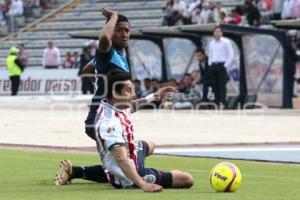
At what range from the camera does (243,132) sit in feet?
70.1

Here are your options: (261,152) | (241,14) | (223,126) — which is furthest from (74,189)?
(241,14)

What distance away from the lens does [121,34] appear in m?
11.1

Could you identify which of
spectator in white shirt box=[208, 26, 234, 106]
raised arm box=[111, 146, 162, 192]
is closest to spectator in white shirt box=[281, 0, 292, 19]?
spectator in white shirt box=[208, 26, 234, 106]

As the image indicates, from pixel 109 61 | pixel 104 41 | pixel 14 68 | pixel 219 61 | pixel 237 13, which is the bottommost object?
pixel 14 68

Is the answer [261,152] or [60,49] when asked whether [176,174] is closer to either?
[261,152]

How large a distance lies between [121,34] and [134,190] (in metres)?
1.61

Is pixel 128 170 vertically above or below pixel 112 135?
below

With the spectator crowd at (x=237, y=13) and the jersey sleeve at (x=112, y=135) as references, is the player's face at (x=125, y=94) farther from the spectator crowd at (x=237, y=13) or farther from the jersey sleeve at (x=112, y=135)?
the spectator crowd at (x=237, y=13)

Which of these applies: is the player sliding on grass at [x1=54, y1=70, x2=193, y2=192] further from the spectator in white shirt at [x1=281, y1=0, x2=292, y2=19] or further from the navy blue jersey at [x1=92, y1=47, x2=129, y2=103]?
the spectator in white shirt at [x1=281, y1=0, x2=292, y2=19]

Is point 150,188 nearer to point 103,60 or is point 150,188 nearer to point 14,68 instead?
point 103,60

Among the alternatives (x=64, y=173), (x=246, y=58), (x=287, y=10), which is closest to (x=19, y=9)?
(x=287, y=10)

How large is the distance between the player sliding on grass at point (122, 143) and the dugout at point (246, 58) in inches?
746

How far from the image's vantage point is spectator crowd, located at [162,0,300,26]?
1341 inches

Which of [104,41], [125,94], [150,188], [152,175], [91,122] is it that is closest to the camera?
[150,188]
